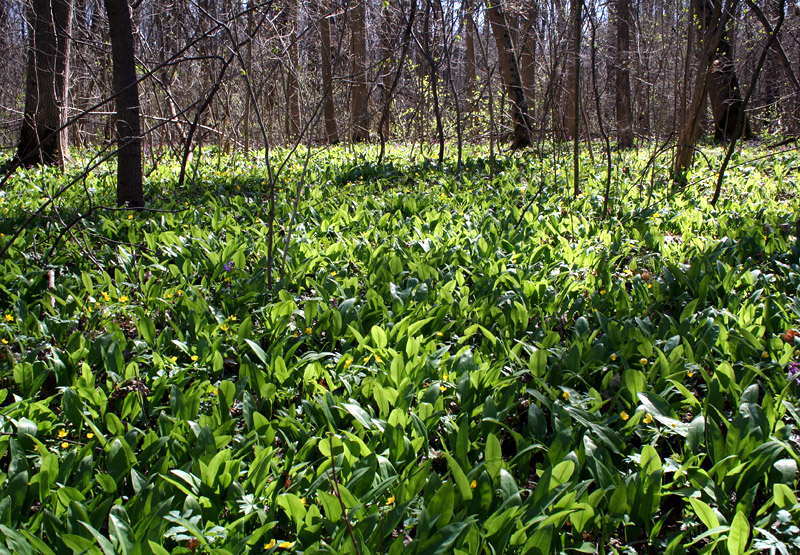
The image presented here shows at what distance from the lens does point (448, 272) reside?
3410 millimetres

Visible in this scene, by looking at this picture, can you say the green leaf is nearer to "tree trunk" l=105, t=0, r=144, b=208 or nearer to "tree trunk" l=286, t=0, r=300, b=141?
"tree trunk" l=286, t=0, r=300, b=141

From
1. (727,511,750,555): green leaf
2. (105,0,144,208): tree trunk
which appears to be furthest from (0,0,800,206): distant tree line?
(727,511,750,555): green leaf

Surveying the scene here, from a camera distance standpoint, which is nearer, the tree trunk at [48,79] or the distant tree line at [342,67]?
the distant tree line at [342,67]

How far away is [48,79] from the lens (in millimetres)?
8492

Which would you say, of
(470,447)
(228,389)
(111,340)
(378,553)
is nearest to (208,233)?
(111,340)

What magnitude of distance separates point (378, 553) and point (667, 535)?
77cm

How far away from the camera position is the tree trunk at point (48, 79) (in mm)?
7266

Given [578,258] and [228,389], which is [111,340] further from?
[578,258]

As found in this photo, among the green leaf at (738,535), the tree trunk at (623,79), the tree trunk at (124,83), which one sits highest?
the tree trunk at (623,79)

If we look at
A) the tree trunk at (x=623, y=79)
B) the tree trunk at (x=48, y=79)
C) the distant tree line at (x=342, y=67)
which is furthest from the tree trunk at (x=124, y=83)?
the tree trunk at (x=623, y=79)

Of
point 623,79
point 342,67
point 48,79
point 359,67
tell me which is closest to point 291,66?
point 48,79

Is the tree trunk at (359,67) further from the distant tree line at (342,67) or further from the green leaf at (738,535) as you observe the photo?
the green leaf at (738,535)

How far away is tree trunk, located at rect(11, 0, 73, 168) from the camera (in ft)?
23.8

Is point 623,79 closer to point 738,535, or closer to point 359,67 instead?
point 359,67
